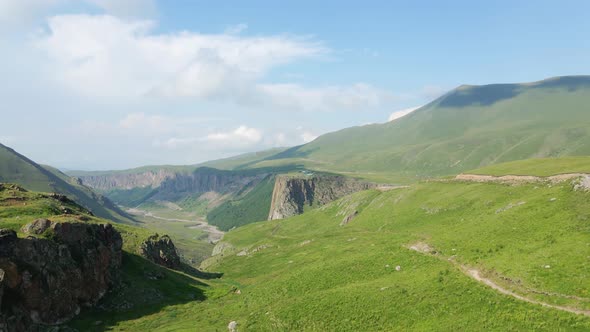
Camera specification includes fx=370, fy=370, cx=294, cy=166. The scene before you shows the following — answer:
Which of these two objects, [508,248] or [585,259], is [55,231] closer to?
[508,248]

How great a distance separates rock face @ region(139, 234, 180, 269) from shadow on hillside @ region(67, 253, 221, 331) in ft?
29.4

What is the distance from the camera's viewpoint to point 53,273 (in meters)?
55.7

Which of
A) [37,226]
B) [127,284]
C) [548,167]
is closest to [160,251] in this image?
[127,284]

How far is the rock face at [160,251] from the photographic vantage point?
93.8 m

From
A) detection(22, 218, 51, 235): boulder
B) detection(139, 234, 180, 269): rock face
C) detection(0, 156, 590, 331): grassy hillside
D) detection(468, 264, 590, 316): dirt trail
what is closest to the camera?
detection(468, 264, 590, 316): dirt trail

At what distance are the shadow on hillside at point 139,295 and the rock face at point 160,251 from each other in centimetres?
895

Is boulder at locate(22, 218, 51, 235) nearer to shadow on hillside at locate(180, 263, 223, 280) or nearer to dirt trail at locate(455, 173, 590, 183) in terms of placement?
shadow on hillside at locate(180, 263, 223, 280)

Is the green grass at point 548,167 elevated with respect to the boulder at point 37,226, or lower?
lower

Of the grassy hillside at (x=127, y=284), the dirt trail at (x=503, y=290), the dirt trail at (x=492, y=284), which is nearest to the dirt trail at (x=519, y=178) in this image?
the dirt trail at (x=492, y=284)

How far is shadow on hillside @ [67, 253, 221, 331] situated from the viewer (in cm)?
5791

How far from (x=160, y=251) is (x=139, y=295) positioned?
3090 cm

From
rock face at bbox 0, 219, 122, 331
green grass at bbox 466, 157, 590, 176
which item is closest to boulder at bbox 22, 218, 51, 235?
rock face at bbox 0, 219, 122, 331

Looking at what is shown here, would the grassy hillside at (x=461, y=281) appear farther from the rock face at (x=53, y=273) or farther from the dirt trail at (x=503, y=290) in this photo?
the rock face at (x=53, y=273)

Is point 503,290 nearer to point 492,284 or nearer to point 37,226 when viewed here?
point 492,284
